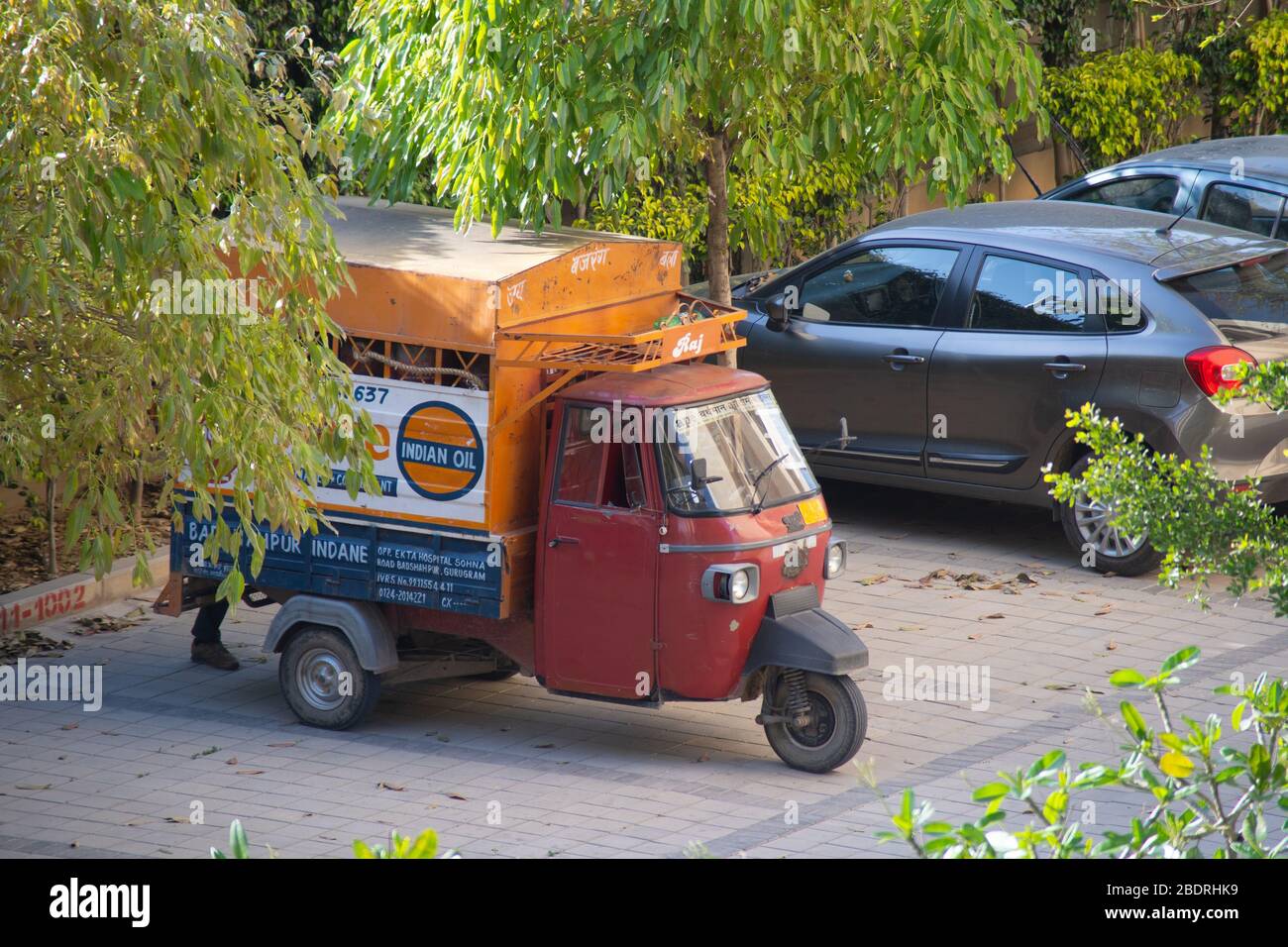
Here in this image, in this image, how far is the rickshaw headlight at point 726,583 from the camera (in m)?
7.41

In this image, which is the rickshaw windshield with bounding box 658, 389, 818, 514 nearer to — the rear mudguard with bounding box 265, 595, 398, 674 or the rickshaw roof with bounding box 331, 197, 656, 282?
the rickshaw roof with bounding box 331, 197, 656, 282

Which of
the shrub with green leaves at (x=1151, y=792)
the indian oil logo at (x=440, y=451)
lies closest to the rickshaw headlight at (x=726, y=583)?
the indian oil logo at (x=440, y=451)

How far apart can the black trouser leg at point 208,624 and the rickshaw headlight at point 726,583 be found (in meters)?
3.08

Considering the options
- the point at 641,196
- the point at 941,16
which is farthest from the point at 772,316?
the point at 641,196

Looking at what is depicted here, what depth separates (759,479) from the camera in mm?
7816

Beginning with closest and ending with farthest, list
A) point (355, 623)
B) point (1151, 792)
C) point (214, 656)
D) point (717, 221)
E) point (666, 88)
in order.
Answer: point (1151, 792)
point (355, 623)
point (666, 88)
point (214, 656)
point (717, 221)

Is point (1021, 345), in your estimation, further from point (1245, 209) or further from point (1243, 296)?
point (1245, 209)

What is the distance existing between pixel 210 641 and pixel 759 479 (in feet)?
11.0

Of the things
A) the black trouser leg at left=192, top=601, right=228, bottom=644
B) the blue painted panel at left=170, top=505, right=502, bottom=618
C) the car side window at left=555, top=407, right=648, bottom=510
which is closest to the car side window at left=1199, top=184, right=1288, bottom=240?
the car side window at left=555, top=407, right=648, bottom=510

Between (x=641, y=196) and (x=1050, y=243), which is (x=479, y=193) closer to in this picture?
(x=1050, y=243)

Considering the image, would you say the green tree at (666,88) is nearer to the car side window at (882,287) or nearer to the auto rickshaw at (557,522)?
the auto rickshaw at (557,522)

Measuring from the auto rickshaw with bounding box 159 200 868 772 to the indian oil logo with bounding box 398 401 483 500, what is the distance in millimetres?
10

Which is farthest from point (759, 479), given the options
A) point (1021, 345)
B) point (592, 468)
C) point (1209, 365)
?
point (1209, 365)

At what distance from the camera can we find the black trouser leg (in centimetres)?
912
